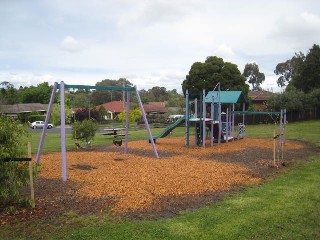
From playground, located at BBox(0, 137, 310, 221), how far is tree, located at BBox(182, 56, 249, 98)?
26.3 metres

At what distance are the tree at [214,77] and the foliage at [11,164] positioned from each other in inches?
1382

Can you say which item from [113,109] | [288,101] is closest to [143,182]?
[288,101]

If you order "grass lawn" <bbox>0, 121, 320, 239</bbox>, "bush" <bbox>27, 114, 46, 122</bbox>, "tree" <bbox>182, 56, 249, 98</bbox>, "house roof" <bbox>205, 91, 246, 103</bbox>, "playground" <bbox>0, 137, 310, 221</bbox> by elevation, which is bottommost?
"grass lawn" <bbox>0, 121, 320, 239</bbox>

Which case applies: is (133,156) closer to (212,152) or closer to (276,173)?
(212,152)

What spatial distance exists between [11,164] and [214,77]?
3655cm

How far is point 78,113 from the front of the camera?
175 ft

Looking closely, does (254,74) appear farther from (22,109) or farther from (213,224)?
(213,224)

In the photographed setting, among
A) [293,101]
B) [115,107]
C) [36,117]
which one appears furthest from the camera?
[115,107]

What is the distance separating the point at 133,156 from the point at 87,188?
6.39 meters

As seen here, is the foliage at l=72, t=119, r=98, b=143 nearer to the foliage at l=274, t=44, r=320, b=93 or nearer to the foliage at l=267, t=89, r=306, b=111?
the foliage at l=267, t=89, r=306, b=111

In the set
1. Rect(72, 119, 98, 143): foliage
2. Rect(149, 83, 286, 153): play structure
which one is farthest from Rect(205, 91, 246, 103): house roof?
Rect(72, 119, 98, 143): foliage

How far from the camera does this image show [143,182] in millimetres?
10000

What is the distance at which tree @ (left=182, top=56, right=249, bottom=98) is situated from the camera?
41.9 meters

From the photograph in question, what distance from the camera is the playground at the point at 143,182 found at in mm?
7641
